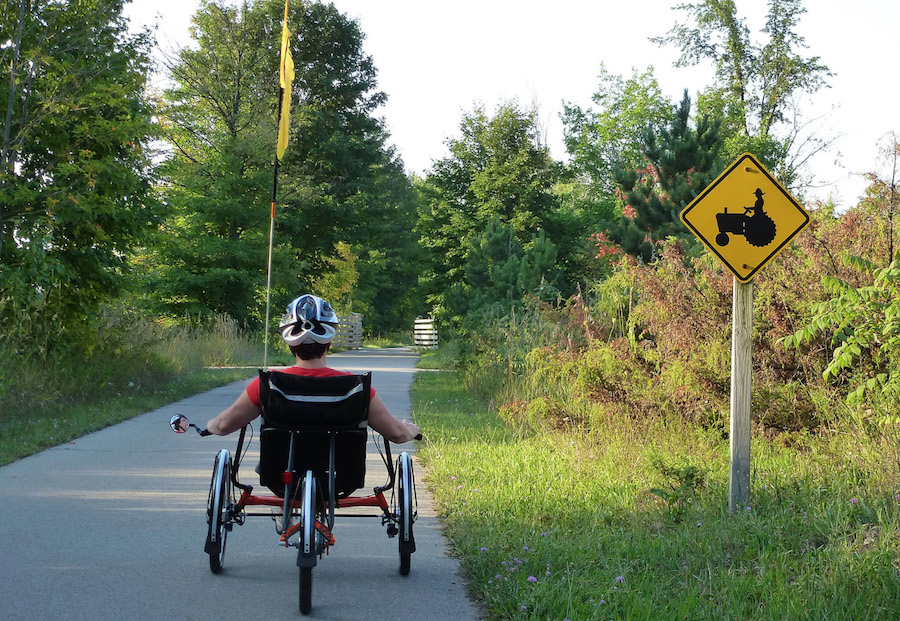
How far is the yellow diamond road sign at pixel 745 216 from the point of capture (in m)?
6.65

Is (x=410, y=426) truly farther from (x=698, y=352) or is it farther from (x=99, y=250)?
(x=99, y=250)

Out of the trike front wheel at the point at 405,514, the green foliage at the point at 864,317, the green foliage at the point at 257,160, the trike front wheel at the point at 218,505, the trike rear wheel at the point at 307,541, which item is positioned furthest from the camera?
the green foliage at the point at 257,160

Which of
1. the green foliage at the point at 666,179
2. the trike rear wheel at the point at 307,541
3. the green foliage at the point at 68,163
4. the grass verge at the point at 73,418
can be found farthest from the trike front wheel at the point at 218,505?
the green foliage at the point at 666,179

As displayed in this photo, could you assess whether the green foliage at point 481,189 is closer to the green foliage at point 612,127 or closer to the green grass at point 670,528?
the green foliage at point 612,127

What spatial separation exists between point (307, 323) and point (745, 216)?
3.30 m

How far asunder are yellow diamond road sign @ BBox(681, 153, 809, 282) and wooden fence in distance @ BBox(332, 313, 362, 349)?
41.2 m

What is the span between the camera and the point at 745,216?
6.68 meters

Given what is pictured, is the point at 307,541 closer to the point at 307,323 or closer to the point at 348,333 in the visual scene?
the point at 307,323

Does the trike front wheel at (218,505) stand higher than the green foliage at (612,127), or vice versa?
the green foliage at (612,127)

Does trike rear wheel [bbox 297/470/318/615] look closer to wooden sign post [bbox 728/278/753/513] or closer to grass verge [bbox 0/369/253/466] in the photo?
wooden sign post [bbox 728/278/753/513]

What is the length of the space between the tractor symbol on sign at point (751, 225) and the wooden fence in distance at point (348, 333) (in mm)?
41196

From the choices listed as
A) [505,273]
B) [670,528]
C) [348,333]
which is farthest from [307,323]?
[348,333]

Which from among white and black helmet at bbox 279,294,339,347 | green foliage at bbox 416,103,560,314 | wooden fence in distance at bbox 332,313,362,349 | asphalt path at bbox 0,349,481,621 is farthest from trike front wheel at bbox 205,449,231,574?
wooden fence in distance at bbox 332,313,362,349

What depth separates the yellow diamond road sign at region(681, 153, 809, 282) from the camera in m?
6.65
